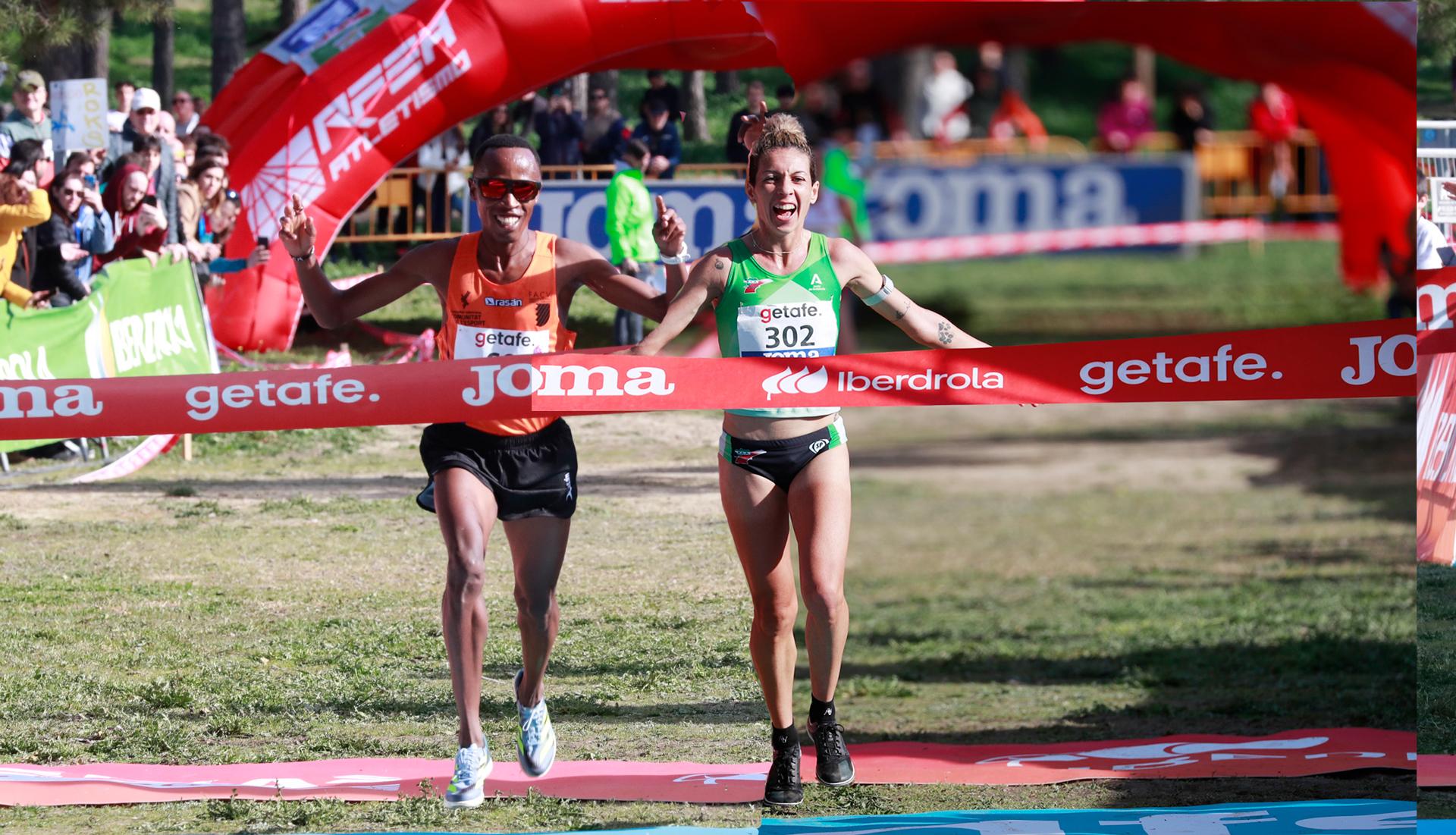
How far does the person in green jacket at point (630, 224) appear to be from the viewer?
20.6 feet

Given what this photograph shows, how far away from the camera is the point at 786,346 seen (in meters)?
5.51

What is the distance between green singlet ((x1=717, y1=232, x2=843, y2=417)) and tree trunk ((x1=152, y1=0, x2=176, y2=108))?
234cm

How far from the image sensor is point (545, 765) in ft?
19.0

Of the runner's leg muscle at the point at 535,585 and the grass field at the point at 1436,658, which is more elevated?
the runner's leg muscle at the point at 535,585

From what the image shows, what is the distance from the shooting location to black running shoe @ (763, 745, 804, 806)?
574 centimetres

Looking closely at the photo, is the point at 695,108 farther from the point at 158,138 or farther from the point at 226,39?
the point at 158,138

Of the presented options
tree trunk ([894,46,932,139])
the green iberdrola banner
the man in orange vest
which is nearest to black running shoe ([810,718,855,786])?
the man in orange vest

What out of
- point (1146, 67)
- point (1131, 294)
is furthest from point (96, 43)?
point (1131, 294)

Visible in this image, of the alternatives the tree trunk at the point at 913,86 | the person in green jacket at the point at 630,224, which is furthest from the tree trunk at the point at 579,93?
the tree trunk at the point at 913,86

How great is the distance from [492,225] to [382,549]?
127 centimetres

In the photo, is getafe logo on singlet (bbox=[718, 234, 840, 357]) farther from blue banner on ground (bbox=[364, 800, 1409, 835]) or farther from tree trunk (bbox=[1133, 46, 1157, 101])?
tree trunk (bbox=[1133, 46, 1157, 101])

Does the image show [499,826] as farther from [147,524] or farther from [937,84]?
[937,84]

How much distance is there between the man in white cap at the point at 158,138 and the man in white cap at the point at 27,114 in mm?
224

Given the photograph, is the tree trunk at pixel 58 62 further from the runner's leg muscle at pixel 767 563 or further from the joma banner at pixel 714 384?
the runner's leg muscle at pixel 767 563
